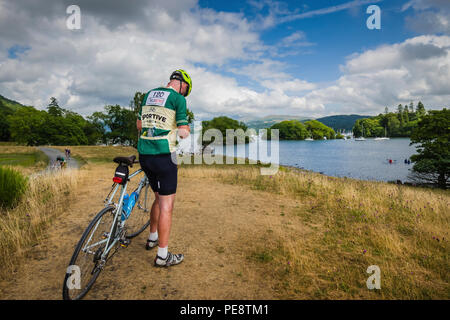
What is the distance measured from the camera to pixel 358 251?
4062 mm

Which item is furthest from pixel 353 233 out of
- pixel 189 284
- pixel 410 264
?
pixel 189 284

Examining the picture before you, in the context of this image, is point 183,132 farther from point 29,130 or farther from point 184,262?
point 29,130

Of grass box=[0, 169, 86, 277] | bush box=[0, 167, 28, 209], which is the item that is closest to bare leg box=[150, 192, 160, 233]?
grass box=[0, 169, 86, 277]

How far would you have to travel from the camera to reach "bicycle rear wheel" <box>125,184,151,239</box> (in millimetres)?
4371

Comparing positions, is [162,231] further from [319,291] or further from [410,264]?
[410,264]

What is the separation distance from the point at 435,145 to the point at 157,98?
2202cm

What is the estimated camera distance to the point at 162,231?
129 inches

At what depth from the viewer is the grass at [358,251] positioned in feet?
9.82

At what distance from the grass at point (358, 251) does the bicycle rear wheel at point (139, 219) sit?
2.26 meters

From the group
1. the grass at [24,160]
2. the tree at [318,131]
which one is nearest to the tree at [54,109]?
the grass at [24,160]

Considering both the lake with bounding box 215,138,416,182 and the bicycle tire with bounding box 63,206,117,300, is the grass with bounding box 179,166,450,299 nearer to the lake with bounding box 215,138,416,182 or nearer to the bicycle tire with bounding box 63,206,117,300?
the bicycle tire with bounding box 63,206,117,300

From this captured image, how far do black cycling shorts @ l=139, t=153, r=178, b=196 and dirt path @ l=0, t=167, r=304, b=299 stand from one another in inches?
49.8
